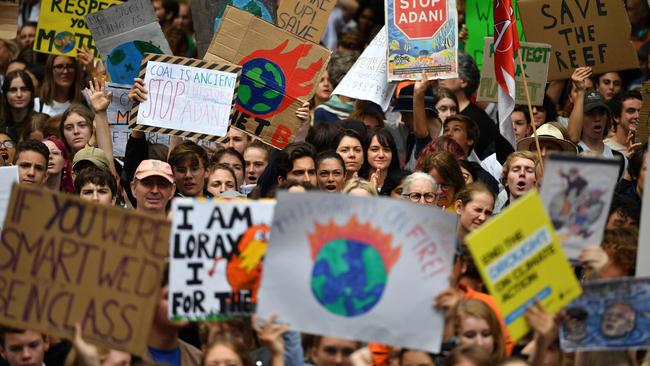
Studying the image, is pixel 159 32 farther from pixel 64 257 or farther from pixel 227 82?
pixel 64 257

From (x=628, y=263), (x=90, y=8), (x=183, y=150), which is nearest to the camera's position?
(x=628, y=263)

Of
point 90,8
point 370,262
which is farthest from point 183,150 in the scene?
point 370,262

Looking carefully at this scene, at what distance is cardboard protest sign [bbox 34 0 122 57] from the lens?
1401cm

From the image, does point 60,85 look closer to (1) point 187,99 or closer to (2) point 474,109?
(1) point 187,99

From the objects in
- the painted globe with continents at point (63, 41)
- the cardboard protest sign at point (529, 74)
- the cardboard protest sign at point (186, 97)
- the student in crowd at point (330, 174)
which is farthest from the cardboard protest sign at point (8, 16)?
the student in crowd at point (330, 174)

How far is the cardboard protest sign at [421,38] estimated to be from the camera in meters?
12.7

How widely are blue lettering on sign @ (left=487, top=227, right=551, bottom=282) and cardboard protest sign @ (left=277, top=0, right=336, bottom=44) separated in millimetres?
6854

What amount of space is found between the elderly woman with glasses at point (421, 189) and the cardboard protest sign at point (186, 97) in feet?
5.80

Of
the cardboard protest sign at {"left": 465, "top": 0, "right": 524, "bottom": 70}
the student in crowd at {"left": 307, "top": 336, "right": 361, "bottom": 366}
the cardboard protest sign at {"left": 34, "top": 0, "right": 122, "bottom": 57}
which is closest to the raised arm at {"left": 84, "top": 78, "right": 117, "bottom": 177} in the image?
the cardboard protest sign at {"left": 34, "top": 0, "right": 122, "bottom": 57}

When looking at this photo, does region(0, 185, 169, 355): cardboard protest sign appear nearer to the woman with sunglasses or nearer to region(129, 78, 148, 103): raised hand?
region(129, 78, 148, 103): raised hand

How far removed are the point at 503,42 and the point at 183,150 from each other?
2.61m

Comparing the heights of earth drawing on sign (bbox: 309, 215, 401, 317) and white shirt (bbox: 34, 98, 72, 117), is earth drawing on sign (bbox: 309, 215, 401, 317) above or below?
below

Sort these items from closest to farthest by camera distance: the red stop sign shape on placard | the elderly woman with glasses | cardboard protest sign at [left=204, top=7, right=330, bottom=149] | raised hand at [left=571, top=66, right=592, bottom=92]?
the elderly woman with glasses → cardboard protest sign at [left=204, top=7, right=330, bottom=149] → the red stop sign shape on placard → raised hand at [left=571, top=66, right=592, bottom=92]

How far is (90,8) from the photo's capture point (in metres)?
13.9
